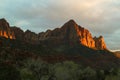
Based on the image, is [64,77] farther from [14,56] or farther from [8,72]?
[14,56]

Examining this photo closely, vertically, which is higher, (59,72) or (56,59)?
(56,59)

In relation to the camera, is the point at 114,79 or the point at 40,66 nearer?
the point at 114,79

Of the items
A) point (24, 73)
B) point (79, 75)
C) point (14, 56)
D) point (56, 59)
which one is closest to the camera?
point (24, 73)

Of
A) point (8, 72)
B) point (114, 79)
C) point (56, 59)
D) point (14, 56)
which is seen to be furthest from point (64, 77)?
point (56, 59)

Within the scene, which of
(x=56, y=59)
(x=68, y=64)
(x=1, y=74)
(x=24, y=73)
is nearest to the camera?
(x=1, y=74)

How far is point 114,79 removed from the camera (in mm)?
84312

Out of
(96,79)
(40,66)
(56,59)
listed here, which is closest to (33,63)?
(40,66)

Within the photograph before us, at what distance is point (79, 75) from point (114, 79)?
26614mm

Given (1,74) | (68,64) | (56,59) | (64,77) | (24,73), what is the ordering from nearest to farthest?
(1,74)
(24,73)
(64,77)
(68,64)
(56,59)

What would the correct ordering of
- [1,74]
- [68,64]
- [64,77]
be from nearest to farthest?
[1,74] → [64,77] → [68,64]

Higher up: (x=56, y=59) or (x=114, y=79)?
(x=56, y=59)

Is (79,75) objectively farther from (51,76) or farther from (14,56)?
(14,56)

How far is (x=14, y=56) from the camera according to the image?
150250 millimetres

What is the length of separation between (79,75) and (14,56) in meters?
51.2
